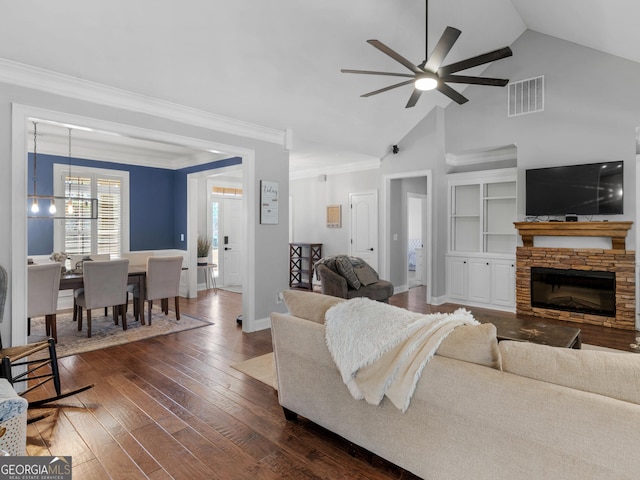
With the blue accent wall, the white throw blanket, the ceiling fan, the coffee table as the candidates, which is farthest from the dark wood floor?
the blue accent wall

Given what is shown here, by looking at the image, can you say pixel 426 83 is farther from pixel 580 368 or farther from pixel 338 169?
pixel 338 169

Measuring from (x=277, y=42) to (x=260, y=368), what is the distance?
3.21m

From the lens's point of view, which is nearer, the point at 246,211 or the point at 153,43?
the point at 153,43

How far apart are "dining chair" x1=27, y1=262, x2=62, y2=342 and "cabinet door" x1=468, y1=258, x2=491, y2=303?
593cm

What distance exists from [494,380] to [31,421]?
2.91 metres

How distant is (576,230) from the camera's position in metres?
5.04

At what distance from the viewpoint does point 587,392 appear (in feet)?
4.53

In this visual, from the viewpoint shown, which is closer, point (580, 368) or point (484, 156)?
point (580, 368)

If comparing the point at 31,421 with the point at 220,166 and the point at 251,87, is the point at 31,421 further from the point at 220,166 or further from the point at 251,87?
the point at 220,166

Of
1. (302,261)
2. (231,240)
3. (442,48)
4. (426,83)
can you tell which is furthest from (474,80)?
(231,240)

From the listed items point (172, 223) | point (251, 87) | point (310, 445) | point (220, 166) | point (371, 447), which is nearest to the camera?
point (371, 447)

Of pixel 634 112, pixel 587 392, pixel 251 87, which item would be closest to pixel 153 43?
pixel 251 87

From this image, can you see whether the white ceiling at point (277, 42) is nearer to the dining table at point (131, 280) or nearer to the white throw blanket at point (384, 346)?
the dining table at point (131, 280)

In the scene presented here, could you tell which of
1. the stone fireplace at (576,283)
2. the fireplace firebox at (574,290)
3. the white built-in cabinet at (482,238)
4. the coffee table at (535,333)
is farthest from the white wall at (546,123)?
the coffee table at (535,333)
